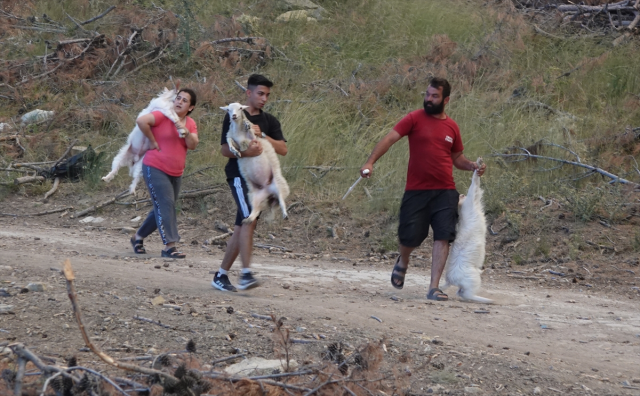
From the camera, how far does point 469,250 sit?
6410mm

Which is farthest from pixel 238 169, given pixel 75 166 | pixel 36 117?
pixel 36 117

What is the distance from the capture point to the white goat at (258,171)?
589 centimetres

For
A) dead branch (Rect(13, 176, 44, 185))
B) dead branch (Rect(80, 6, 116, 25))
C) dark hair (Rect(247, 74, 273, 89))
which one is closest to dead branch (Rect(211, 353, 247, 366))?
dark hair (Rect(247, 74, 273, 89))

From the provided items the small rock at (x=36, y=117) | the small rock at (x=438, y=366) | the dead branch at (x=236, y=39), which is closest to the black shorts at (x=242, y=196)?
the small rock at (x=438, y=366)

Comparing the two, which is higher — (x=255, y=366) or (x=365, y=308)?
(x=255, y=366)

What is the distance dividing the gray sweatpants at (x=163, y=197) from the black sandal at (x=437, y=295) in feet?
9.98

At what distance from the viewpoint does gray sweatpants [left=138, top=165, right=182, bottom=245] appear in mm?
7863

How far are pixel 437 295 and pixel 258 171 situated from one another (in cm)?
185

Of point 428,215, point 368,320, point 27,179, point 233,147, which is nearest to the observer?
point 368,320

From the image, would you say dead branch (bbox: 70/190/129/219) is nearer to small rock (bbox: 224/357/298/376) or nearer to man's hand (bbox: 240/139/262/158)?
man's hand (bbox: 240/139/262/158)

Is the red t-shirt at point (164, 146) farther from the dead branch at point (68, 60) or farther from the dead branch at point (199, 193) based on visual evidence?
the dead branch at point (68, 60)

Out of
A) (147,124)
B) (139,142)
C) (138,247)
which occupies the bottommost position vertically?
(138,247)

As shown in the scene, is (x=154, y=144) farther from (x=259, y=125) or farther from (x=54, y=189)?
(x=54, y=189)

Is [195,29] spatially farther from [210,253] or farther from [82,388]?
[82,388]
